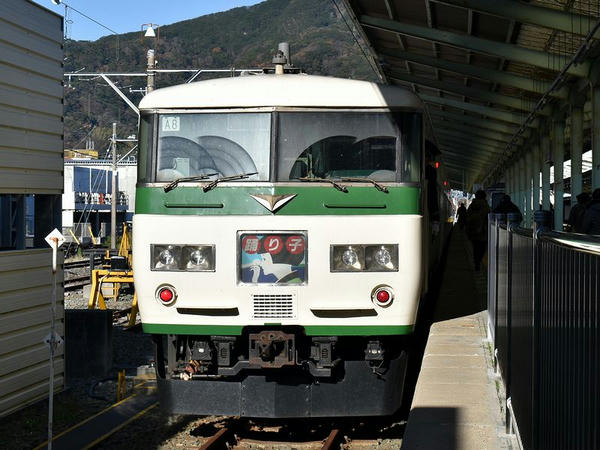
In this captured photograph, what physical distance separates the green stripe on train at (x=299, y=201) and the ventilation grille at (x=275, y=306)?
72cm

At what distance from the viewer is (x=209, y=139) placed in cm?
805

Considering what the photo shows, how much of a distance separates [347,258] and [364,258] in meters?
0.15

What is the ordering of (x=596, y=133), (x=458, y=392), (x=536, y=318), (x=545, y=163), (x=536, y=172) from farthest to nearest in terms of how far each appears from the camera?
(x=536, y=172)
(x=545, y=163)
(x=596, y=133)
(x=458, y=392)
(x=536, y=318)

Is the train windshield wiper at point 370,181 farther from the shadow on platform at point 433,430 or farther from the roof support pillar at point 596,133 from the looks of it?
the roof support pillar at point 596,133

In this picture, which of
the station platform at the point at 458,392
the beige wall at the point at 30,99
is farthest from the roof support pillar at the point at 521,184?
the beige wall at the point at 30,99

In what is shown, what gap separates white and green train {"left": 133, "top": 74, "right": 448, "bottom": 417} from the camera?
7.62 meters

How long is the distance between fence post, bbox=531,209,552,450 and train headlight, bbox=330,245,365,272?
3444 mm

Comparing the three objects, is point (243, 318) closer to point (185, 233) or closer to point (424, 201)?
point (185, 233)

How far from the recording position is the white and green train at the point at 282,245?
7.62m

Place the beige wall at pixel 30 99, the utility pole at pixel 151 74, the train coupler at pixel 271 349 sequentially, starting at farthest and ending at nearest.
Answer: the utility pole at pixel 151 74 < the beige wall at pixel 30 99 < the train coupler at pixel 271 349

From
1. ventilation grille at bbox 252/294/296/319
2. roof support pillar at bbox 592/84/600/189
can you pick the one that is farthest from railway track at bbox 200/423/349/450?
roof support pillar at bbox 592/84/600/189

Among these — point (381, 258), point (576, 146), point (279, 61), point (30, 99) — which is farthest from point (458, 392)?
point (576, 146)

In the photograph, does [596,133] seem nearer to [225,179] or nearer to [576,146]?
[576,146]

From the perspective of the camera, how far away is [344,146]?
8.00 m
